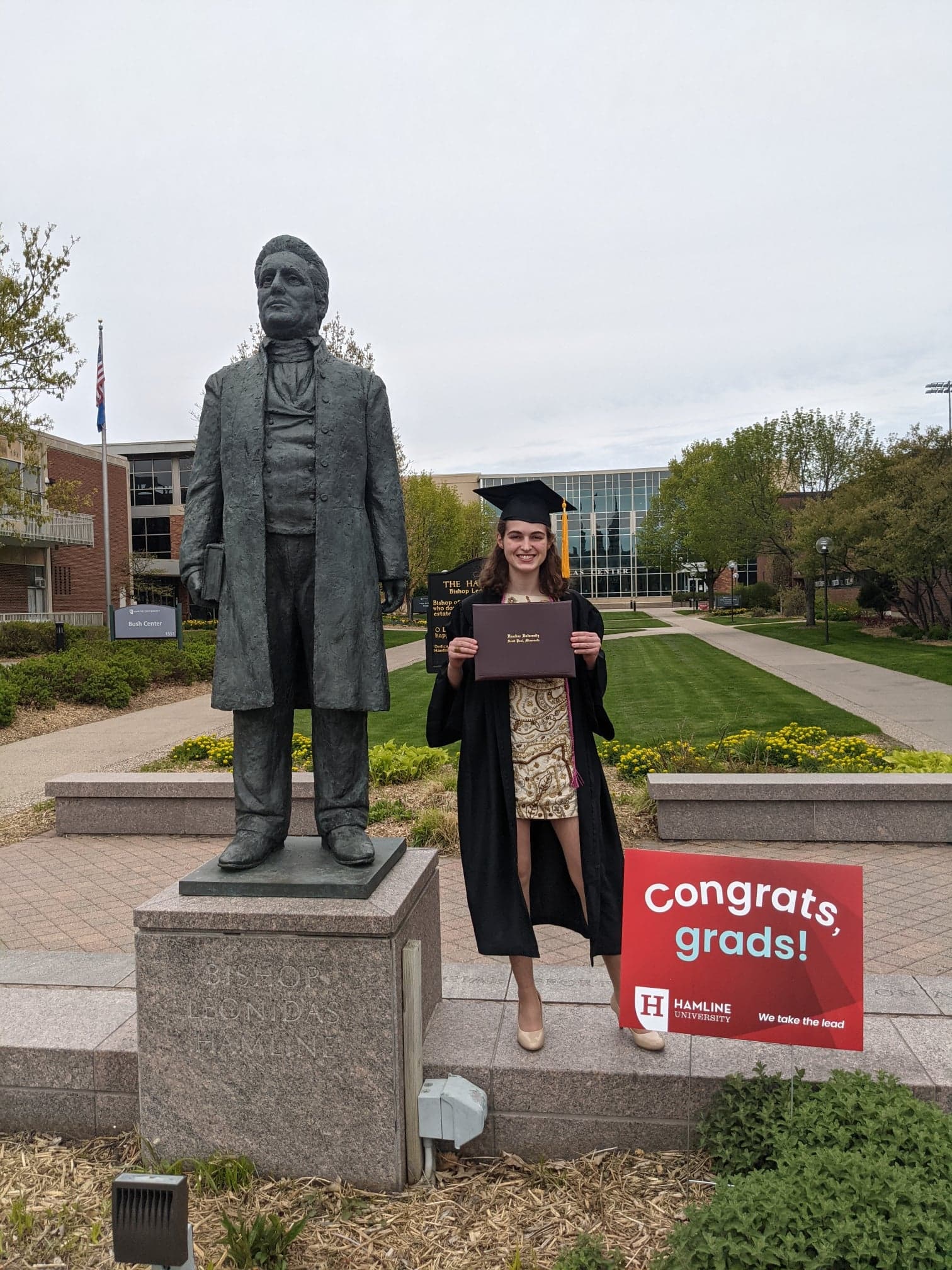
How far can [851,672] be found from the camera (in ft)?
61.9

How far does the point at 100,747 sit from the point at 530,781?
1034cm

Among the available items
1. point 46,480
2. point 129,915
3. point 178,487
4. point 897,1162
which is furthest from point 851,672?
point 178,487

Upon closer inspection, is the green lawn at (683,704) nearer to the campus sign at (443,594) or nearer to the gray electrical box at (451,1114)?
the campus sign at (443,594)

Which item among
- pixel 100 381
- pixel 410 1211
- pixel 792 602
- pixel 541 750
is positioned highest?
pixel 100 381

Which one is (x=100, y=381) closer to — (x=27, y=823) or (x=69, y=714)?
(x=69, y=714)

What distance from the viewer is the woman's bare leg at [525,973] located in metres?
3.18

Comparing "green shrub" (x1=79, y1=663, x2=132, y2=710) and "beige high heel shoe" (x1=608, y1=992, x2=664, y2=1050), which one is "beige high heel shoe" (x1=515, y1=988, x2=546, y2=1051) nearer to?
"beige high heel shoe" (x1=608, y1=992, x2=664, y2=1050)

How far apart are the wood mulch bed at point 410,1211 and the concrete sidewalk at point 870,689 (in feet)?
28.3

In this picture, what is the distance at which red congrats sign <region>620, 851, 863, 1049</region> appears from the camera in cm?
272

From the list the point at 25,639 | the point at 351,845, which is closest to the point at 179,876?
the point at 351,845

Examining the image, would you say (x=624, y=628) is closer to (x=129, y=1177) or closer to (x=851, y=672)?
→ (x=851, y=672)

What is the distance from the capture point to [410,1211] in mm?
2799

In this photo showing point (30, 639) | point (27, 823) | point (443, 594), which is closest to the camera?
point (27, 823)

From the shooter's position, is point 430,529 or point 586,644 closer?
point 586,644
